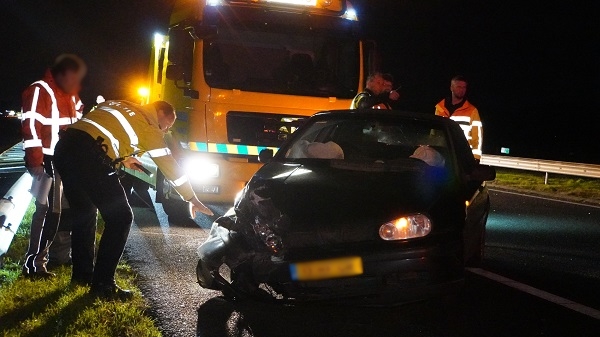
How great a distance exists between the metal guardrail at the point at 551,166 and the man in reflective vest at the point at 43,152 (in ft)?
40.3

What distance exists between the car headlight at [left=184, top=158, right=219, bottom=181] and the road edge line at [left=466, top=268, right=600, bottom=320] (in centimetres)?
356

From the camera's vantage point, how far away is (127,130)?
5.71 m

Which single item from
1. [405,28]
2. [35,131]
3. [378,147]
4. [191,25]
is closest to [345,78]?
[191,25]

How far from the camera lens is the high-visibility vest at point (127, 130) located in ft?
18.7

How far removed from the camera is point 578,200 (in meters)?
14.8

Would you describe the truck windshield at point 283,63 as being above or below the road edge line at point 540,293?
above

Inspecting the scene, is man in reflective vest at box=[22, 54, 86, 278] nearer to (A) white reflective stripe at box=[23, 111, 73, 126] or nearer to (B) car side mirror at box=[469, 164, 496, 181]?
(A) white reflective stripe at box=[23, 111, 73, 126]

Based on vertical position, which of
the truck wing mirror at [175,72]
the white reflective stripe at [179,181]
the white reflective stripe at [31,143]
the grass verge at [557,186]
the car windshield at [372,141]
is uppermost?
the truck wing mirror at [175,72]

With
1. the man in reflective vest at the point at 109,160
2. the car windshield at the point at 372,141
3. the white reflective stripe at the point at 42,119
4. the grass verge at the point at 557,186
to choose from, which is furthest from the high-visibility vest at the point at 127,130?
the grass verge at the point at 557,186

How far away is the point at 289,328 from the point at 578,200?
11062mm

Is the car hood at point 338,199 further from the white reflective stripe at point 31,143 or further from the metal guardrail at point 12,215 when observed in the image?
the metal guardrail at point 12,215

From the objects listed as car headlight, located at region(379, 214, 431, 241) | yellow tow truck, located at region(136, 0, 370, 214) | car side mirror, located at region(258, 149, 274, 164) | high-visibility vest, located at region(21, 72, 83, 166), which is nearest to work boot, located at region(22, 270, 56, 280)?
high-visibility vest, located at region(21, 72, 83, 166)

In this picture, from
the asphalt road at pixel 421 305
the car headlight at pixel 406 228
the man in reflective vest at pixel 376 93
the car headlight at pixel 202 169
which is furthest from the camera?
the car headlight at pixel 202 169

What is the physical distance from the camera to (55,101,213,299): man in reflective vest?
570cm
